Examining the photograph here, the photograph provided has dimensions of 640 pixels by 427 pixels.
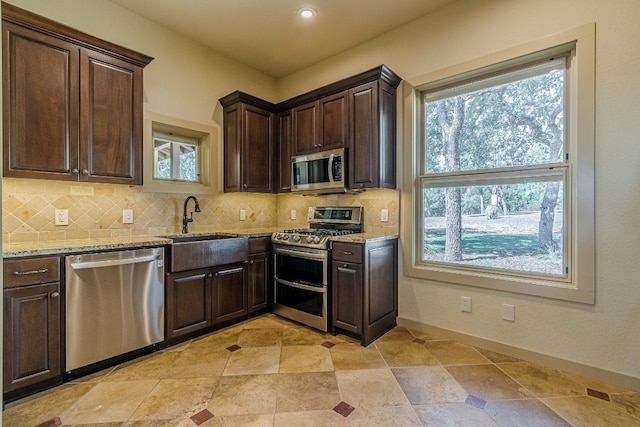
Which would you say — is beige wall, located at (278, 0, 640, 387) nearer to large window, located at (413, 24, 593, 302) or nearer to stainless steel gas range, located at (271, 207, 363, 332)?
large window, located at (413, 24, 593, 302)

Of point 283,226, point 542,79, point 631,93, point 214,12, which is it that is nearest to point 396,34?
point 542,79

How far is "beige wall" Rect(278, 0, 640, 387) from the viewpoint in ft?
7.14

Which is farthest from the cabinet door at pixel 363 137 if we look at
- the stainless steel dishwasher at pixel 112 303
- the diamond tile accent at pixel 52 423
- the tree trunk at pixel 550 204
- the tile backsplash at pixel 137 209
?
the diamond tile accent at pixel 52 423

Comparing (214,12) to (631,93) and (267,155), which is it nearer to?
(267,155)

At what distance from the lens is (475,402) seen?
2031mm

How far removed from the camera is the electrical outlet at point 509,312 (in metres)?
2.62

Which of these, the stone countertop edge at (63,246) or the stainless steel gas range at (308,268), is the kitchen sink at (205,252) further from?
the stainless steel gas range at (308,268)

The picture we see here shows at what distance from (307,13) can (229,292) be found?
2.80m

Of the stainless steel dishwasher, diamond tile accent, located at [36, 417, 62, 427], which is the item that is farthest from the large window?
diamond tile accent, located at [36, 417, 62, 427]

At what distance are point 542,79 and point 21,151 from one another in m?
3.95

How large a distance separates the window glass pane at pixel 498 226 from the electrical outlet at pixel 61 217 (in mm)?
3211

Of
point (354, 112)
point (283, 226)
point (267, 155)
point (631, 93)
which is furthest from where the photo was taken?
point (283, 226)

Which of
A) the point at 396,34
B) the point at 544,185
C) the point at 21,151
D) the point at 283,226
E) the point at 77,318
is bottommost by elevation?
the point at 77,318

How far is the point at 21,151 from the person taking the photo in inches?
89.0
